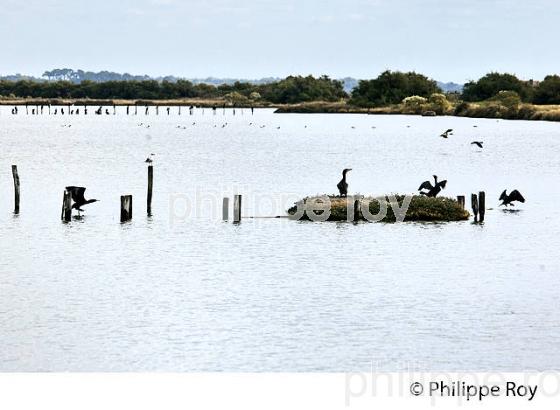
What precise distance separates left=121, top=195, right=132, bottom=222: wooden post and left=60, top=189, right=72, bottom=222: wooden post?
2.65 meters

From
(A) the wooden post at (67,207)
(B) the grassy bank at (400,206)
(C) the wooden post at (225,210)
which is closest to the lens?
(B) the grassy bank at (400,206)

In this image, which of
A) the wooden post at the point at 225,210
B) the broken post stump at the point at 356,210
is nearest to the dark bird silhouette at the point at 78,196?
the wooden post at the point at 225,210

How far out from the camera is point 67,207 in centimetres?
5650

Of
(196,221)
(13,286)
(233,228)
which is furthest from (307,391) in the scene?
(196,221)

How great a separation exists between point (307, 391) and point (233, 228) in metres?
30.0

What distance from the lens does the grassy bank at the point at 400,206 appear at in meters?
52.6

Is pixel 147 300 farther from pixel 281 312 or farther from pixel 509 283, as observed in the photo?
pixel 509 283

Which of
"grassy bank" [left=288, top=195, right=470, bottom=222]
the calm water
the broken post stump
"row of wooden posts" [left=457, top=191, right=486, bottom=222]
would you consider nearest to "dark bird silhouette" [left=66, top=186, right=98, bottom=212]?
the calm water

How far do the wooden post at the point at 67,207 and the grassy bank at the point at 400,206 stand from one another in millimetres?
11534

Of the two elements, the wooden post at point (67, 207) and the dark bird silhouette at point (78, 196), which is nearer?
the wooden post at point (67, 207)

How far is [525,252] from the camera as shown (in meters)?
49.9

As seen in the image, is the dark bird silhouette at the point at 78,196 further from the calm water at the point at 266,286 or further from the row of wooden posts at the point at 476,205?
the row of wooden posts at the point at 476,205

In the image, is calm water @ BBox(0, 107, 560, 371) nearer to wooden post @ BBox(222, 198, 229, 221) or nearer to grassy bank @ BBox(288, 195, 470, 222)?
wooden post @ BBox(222, 198, 229, 221)

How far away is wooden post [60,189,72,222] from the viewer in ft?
182
